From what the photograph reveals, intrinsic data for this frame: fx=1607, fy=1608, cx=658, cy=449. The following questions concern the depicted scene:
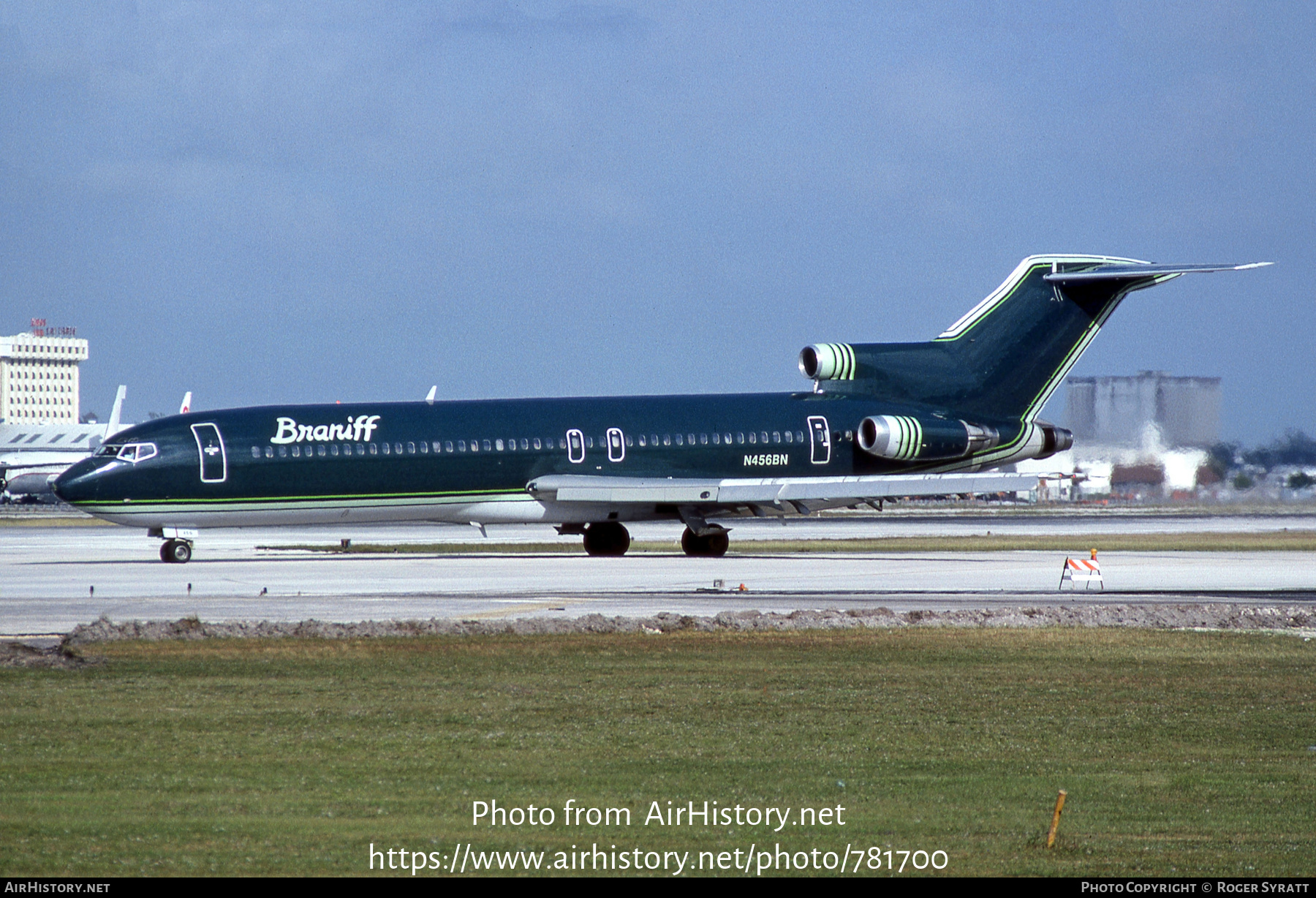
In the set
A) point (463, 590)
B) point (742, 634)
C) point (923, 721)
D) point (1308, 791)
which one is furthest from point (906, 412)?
point (1308, 791)

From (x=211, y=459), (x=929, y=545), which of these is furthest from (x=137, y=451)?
(x=929, y=545)

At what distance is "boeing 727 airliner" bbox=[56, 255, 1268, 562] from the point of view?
42094mm

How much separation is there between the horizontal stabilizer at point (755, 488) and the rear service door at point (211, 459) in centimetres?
884

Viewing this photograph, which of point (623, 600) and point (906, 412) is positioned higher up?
point (906, 412)

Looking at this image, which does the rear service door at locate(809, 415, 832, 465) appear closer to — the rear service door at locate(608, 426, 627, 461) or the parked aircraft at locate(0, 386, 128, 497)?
the rear service door at locate(608, 426, 627, 461)

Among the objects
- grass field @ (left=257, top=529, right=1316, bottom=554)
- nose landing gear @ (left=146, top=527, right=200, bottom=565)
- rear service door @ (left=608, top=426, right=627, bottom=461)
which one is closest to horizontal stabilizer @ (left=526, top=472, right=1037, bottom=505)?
rear service door @ (left=608, top=426, right=627, bottom=461)

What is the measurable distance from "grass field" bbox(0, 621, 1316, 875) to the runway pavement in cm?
573

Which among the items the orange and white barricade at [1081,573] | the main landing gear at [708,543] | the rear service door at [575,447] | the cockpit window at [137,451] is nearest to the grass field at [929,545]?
the main landing gear at [708,543]

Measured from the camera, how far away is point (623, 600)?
99.1 feet

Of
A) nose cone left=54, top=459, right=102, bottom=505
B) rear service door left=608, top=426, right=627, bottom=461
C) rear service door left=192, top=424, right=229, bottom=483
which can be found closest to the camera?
nose cone left=54, top=459, right=102, bottom=505

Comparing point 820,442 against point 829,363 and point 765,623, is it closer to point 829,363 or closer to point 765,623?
point 829,363

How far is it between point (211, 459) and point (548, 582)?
11.7 metres

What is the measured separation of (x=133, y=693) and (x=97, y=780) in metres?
5.14
